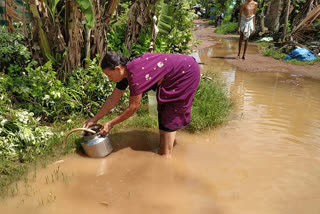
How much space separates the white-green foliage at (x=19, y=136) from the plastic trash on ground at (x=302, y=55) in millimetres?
6884

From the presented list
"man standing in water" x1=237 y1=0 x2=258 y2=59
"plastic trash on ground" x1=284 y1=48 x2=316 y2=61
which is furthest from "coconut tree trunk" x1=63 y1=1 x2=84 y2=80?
"plastic trash on ground" x1=284 y1=48 x2=316 y2=61

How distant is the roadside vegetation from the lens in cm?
257

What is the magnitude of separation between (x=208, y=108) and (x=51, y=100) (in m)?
2.06

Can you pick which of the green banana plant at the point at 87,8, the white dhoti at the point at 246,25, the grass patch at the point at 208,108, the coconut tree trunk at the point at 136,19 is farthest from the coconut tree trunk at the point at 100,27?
the white dhoti at the point at 246,25

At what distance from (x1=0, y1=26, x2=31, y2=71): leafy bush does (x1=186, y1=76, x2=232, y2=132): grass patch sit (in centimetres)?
225

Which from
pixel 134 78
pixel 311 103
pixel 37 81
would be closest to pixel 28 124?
pixel 37 81

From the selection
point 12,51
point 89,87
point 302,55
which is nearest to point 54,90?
point 89,87

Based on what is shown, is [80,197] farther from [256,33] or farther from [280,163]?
[256,33]

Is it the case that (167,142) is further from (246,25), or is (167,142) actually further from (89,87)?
(246,25)

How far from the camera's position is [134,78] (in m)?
2.24

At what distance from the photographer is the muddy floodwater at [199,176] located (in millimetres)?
2072

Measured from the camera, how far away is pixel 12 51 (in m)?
3.08

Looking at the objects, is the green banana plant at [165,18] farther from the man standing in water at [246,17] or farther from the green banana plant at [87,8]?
the man standing in water at [246,17]

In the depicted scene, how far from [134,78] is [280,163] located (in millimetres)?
1777
